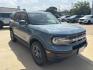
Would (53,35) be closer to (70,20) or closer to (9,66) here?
(9,66)

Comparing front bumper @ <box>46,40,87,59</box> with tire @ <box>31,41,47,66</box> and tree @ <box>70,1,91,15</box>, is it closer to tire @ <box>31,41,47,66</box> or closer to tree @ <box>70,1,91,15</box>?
tire @ <box>31,41,47,66</box>

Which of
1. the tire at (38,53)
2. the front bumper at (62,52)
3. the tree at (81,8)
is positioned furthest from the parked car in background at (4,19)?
the tree at (81,8)

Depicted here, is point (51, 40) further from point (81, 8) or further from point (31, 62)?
point (81, 8)

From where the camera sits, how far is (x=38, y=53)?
588 centimetres

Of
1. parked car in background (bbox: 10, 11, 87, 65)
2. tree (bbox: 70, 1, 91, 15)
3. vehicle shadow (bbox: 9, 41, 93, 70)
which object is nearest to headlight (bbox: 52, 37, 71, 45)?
parked car in background (bbox: 10, 11, 87, 65)

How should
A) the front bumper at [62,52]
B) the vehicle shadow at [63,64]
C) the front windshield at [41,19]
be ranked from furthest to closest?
the front windshield at [41,19] < the vehicle shadow at [63,64] < the front bumper at [62,52]

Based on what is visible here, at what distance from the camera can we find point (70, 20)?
98.0 ft

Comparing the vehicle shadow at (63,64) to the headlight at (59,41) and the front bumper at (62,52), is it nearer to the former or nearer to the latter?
the front bumper at (62,52)

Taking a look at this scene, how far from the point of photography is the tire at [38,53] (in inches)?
219

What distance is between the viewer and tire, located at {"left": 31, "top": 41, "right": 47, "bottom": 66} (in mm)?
5562

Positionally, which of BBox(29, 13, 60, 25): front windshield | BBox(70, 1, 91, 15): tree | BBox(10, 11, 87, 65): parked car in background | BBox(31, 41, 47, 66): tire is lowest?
BBox(31, 41, 47, 66): tire

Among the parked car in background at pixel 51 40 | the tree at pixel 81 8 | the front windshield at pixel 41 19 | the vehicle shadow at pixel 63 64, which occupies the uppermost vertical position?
the tree at pixel 81 8

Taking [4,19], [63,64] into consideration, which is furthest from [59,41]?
[4,19]

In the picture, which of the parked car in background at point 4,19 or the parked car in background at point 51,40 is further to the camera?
the parked car in background at point 4,19
